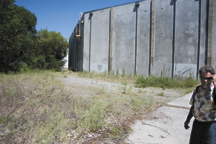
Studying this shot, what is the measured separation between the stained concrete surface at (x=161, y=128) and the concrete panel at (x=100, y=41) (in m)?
11.6

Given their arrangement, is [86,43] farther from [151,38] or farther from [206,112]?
[206,112]

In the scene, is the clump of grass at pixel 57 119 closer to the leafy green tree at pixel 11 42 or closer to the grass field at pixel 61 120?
the grass field at pixel 61 120

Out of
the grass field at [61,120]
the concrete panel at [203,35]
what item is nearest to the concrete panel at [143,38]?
the concrete panel at [203,35]

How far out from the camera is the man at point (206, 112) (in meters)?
1.69

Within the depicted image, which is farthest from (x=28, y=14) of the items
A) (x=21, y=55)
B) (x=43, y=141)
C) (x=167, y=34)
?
(x=43, y=141)

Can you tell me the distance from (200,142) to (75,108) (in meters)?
2.58

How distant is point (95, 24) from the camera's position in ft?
52.8

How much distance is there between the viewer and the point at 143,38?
13766 mm

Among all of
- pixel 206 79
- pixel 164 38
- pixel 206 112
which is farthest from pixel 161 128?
pixel 164 38

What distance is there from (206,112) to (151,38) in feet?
40.5

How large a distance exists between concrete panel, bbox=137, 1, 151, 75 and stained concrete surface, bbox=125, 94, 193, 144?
958 cm

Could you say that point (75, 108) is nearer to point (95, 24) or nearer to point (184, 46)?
point (184, 46)

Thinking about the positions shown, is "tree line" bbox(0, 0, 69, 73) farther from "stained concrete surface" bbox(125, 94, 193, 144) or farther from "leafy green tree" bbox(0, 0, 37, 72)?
"stained concrete surface" bbox(125, 94, 193, 144)

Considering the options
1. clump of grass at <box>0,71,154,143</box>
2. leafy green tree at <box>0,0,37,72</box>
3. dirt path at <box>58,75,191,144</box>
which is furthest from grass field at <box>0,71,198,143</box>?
leafy green tree at <box>0,0,37,72</box>
